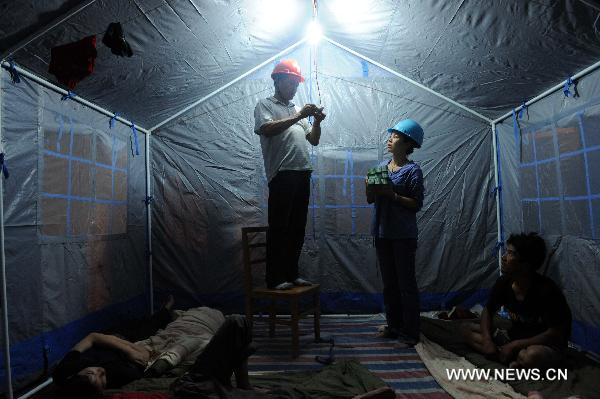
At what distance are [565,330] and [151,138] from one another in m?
3.57

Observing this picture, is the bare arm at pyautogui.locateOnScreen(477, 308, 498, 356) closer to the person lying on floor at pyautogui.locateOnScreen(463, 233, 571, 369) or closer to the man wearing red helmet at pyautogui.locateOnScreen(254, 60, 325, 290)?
the person lying on floor at pyautogui.locateOnScreen(463, 233, 571, 369)

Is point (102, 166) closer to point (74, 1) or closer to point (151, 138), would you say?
point (151, 138)

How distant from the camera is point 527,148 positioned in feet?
11.0

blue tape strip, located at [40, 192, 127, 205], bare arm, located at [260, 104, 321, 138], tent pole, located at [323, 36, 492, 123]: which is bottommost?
blue tape strip, located at [40, 192, 127, 205]

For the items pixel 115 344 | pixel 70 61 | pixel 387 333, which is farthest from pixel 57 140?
pixel 387 333

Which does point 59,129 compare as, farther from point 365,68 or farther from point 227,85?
point 365,68

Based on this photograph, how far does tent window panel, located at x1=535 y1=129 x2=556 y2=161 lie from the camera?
9.86 feet

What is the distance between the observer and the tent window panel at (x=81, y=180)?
274cm

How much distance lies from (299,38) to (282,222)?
1.95 meters

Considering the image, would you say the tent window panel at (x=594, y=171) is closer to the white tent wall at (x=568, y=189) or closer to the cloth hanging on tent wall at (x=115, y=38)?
the white tent wall at (x=568, y=189)

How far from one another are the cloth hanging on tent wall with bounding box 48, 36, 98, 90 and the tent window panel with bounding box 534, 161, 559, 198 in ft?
9.90

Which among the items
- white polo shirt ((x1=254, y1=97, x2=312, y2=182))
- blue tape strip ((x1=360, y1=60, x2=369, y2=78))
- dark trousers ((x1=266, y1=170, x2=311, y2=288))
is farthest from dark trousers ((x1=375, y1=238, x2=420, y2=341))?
blue tape strip ((x1=360, y1=60, x2=369, y2=78))

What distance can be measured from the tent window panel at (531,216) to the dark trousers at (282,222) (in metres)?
1.87

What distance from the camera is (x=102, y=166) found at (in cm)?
314
